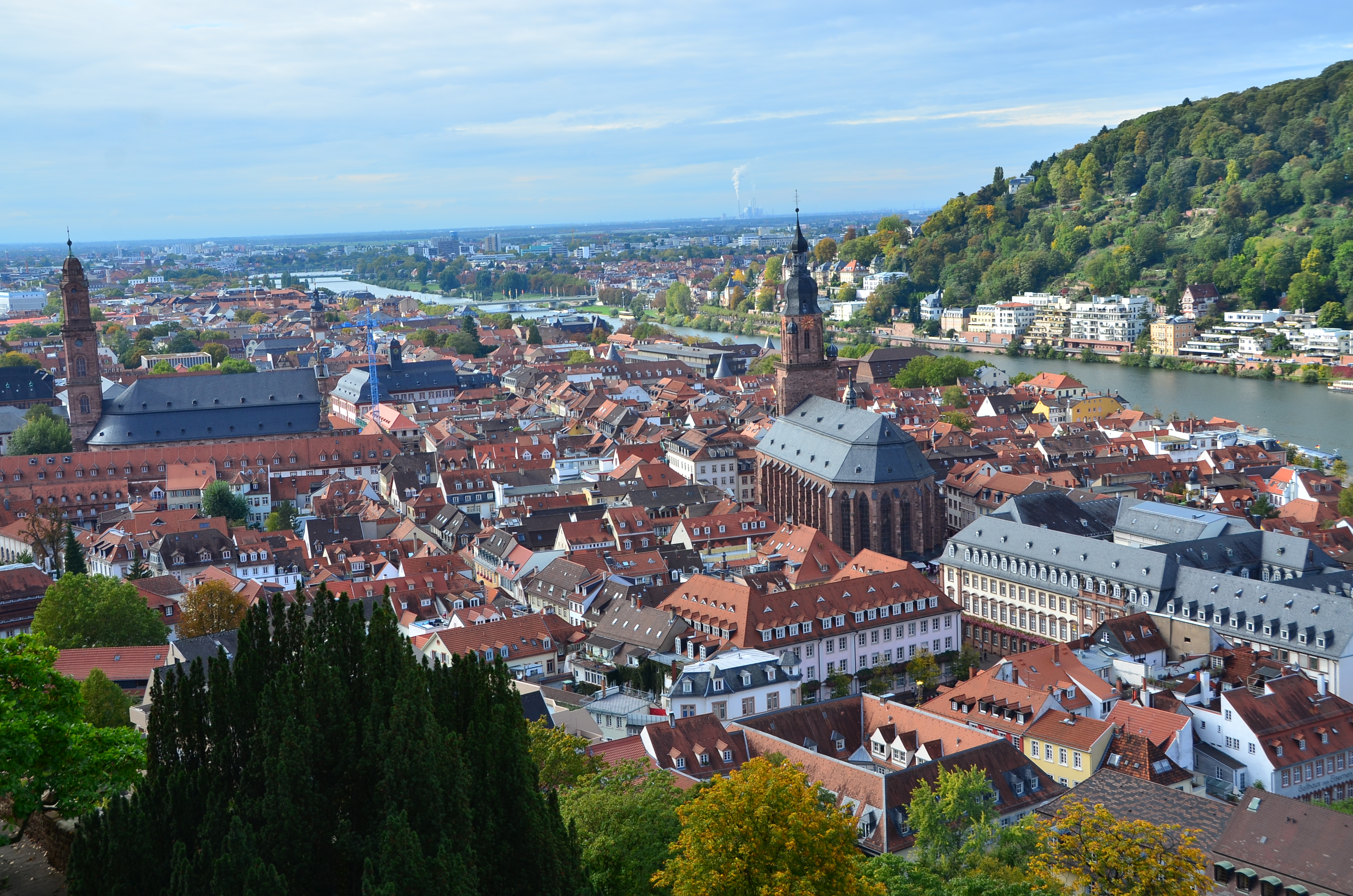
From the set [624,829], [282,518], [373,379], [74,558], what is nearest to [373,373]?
[373,379]

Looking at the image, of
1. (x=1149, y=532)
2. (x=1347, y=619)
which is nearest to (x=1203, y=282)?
(x=1149, y=532)

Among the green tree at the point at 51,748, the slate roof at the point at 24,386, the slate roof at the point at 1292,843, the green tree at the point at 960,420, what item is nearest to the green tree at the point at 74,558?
the green tree at the point at 51,748

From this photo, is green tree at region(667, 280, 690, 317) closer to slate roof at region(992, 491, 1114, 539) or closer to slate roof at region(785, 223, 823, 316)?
slate roof at region(785, 223, 823, 316)

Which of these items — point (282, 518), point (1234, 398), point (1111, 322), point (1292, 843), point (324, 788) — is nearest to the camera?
point (324, 788)

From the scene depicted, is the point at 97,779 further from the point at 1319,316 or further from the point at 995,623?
the point at 1319,316

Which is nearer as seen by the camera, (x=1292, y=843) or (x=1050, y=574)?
(x=1292, y=843)

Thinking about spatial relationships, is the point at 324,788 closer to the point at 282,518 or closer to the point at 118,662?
the point at 118,662
